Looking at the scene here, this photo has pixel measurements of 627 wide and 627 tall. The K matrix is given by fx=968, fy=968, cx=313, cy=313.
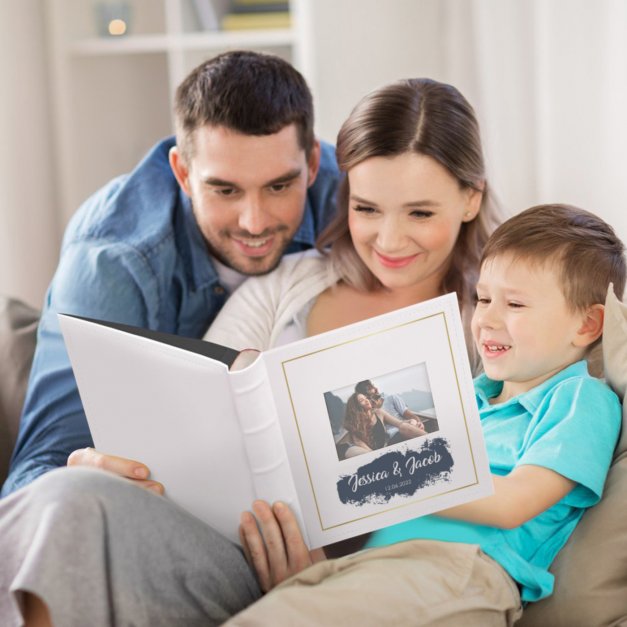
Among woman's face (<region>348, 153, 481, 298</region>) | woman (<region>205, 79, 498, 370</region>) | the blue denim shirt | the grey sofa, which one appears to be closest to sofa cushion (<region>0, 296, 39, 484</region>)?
the blue denim shirt

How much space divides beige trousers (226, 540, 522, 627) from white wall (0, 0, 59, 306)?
6.40ft

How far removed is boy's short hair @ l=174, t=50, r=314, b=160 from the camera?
178cm

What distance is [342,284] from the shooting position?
5.97 feet

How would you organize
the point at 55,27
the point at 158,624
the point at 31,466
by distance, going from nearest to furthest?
1. the point at 158,624
2. the point at 31,466
3. the point at 55,27

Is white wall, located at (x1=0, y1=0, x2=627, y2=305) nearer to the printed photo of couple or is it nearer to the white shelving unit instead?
the white shelving unit

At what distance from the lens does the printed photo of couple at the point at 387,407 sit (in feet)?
3.91

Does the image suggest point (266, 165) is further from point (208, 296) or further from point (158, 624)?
point (158, 624)

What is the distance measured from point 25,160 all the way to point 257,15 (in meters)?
0.84

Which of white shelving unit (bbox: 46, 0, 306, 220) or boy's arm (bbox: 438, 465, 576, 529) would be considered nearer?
boy's arm (bbox: 438, 465, 576, 529)

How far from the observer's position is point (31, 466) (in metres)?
1.68

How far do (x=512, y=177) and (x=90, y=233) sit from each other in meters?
1.29

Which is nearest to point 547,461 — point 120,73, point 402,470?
point 402,470

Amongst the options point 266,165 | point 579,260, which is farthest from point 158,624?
point 266,165

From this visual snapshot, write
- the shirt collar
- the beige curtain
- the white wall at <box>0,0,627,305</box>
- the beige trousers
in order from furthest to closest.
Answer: the white wall at <box>0,0,627,305</box>, the beige curtain, the shirt collar, the beige trousers
